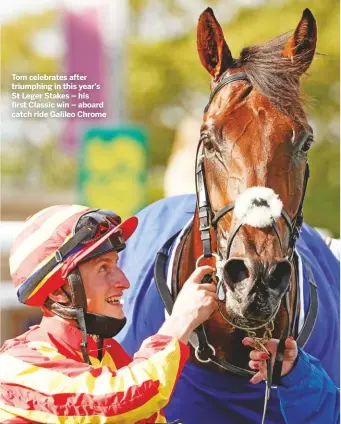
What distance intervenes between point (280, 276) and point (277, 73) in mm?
663

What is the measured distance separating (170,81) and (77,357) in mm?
9132

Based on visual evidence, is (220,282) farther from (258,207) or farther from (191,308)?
(258,207)

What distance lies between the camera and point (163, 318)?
2.87 metres

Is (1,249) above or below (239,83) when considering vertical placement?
below

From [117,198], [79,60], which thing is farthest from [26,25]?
→ [117,198]

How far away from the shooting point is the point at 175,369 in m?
2.18

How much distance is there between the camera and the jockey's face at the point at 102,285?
2.37 m

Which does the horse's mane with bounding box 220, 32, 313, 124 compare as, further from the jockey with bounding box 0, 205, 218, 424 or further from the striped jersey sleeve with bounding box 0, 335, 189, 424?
the striped jersey sleeve with bounding box 0, 335, 189, 424

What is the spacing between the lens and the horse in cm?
229

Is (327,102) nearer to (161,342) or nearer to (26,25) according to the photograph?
(26,25)

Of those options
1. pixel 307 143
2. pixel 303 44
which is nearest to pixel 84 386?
pixel 307 143

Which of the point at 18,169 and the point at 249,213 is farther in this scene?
the point at 18,169

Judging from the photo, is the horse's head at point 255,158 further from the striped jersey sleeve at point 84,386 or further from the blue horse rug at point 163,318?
the blue horse rug at point 163,318

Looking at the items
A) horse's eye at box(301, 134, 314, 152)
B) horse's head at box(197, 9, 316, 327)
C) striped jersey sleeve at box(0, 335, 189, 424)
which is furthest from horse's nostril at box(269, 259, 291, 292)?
horse's eye at box(301, 134, 314, 152)
